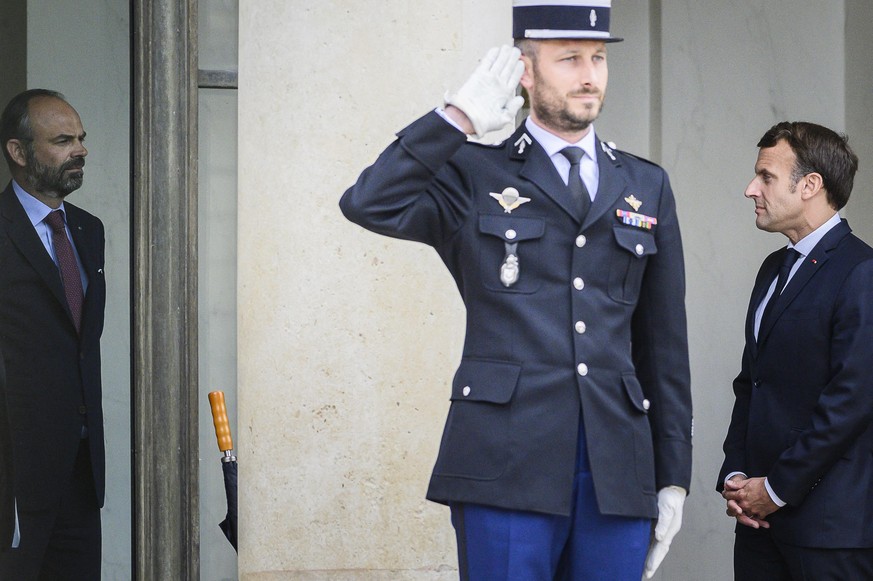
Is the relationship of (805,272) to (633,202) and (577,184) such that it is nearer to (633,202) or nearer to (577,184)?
(633,202)

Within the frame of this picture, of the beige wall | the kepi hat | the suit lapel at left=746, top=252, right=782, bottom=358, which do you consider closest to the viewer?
the kepi hat

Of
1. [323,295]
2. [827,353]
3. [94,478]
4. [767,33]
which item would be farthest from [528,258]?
[767,33]

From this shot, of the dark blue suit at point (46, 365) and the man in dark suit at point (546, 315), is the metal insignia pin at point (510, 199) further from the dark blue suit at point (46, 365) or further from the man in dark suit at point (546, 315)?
the dark blue suit at point (46, 365)

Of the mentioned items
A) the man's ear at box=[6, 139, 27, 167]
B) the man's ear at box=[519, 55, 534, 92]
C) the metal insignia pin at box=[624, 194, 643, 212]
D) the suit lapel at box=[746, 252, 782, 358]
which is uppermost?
the man's ear at box=[519, 55, 534, 92]

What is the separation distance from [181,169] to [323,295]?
0.79m

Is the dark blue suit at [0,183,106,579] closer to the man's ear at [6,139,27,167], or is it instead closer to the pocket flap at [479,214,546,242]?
the man's ear at [6,139,27,167]

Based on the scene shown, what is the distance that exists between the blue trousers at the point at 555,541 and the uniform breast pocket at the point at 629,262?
338 millimetres

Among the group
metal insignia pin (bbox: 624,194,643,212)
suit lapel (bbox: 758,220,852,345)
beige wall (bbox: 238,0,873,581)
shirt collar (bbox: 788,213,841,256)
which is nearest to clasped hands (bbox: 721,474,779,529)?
suit lapel (bbox: 758,220,852,345)

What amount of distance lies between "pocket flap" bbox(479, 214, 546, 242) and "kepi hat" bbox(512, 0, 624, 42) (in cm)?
41

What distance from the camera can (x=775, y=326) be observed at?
4695 mm

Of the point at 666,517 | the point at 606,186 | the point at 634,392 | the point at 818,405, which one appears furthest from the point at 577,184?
the point at 818,405

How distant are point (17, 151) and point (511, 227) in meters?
1.66

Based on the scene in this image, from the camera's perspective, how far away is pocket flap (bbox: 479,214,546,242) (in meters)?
3.15

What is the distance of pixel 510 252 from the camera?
124 inches
